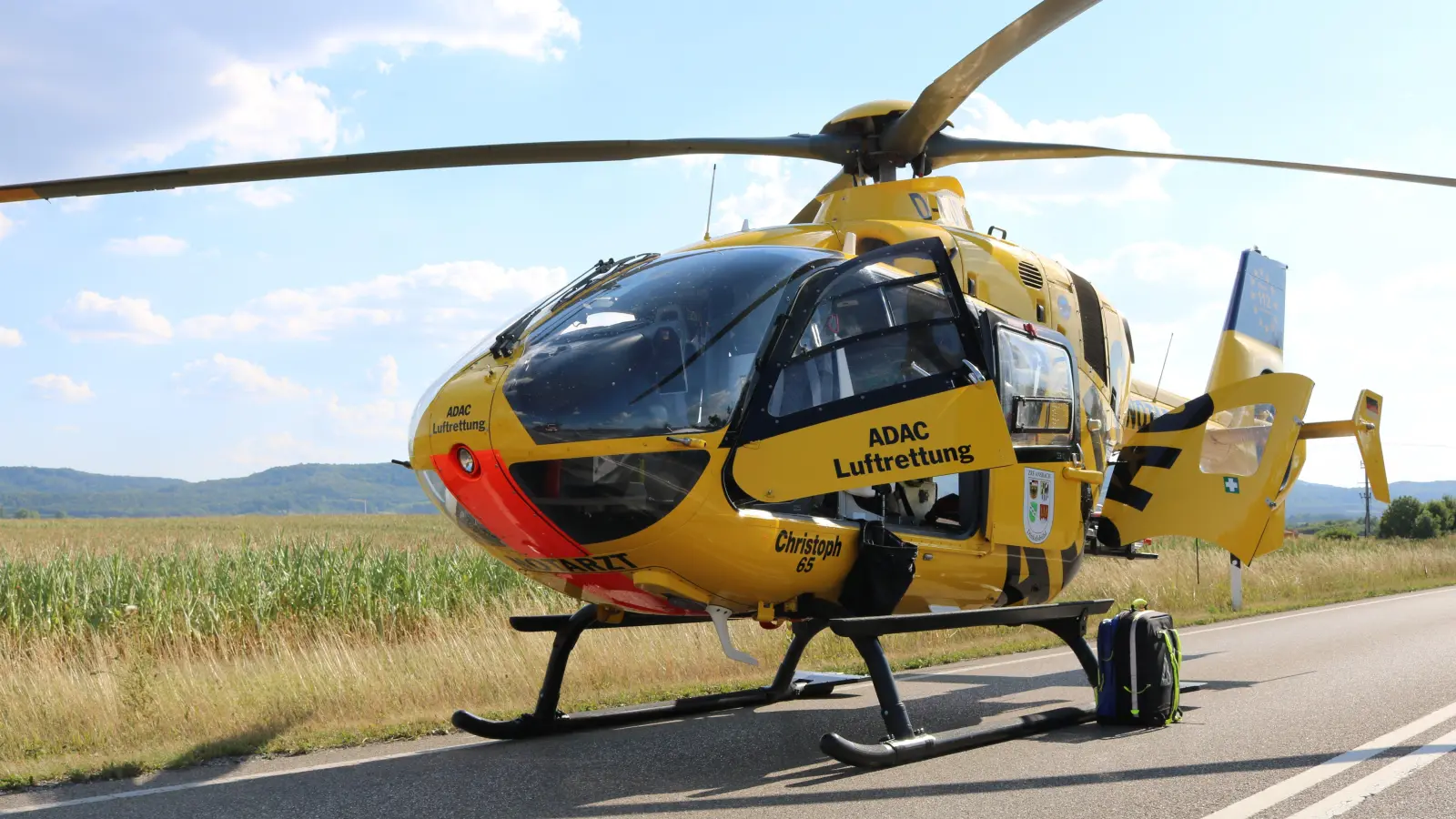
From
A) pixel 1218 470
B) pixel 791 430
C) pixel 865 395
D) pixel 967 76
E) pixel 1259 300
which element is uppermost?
pixel 967 76

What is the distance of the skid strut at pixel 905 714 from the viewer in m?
5.91

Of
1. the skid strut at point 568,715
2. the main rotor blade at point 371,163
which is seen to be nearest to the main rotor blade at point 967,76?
the main rotor blade at point 371,163

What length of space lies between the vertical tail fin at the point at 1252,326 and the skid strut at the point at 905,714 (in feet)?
15.0

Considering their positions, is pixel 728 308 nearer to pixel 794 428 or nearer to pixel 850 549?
pixel 794 428

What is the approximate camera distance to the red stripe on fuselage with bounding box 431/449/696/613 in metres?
5.48

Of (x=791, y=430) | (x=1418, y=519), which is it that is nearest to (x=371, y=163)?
(x=791, y=430)

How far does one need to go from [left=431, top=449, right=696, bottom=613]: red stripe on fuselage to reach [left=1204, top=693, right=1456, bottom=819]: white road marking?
3009 mm

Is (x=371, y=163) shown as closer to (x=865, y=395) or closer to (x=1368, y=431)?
(x=865, y=395)

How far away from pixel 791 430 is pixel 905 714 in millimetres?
1809

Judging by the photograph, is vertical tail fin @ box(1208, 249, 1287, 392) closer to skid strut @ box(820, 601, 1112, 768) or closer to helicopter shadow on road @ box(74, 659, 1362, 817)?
skid strut @ box(820, 601, 1112, 768)

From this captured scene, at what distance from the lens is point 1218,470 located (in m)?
8.88

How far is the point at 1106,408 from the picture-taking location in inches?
344

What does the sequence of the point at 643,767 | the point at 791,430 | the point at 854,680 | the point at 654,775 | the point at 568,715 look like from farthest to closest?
the point at 854,680 → the point at 568,715 → the point at 643,767 → the point at 654,775 → the point at 791,430

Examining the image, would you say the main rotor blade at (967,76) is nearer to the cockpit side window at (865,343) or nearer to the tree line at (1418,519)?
the cockpit side window at (865,343)
